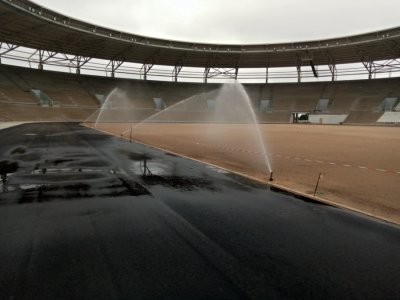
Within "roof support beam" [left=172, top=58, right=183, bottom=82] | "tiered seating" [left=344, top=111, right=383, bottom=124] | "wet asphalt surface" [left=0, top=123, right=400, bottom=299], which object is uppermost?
"roof support beam" [left=172, top=58, right=183, bottom=82]

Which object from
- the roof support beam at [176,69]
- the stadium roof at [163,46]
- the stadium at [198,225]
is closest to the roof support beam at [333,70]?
the stadium roof at [163,46]

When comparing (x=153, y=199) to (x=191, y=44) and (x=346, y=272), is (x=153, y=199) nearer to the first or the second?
(x=346, y=272)

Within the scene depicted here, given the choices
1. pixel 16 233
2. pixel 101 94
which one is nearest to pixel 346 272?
pixel 16 233

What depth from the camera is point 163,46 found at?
224ft

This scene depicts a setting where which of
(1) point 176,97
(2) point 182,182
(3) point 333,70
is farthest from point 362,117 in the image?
(2) point 182,182

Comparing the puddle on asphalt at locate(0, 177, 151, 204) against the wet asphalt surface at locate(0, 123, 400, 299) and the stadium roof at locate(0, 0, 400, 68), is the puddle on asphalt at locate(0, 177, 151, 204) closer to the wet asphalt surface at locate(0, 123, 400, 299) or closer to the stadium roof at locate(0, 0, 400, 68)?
the wet asphalt surface at locate(0, 123, 400, 299)

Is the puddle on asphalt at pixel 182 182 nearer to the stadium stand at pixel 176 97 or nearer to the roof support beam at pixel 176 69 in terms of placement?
the stadium stand at pixel 176 97

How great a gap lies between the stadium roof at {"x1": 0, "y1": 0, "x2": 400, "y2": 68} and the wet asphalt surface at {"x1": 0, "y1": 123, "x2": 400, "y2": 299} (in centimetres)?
4371

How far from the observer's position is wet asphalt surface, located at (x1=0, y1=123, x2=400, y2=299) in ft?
12.8

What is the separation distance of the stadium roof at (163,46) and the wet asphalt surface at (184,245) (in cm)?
4371

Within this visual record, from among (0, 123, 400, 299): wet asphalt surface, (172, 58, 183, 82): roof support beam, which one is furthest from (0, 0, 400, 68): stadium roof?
(0, 123, 400, 299): wet asphalt surface

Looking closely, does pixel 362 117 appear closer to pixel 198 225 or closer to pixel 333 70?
pixel 333 70

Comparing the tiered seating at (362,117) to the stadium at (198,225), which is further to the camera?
the tiered seating at (362,117)

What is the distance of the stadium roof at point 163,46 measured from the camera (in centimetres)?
4925
